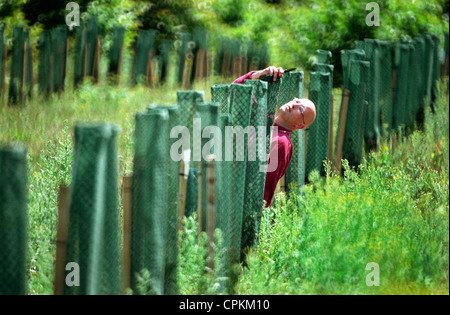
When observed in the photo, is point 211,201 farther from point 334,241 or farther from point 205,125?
point 334,241

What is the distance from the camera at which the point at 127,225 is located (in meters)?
3.55

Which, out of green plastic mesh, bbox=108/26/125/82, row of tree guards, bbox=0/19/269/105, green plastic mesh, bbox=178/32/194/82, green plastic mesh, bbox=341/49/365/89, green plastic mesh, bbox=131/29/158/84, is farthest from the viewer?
green plastic mesh, bbox=178/32/194/82

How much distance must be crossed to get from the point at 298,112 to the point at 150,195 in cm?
176

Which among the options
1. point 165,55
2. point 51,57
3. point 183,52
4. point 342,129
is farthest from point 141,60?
point 342,129

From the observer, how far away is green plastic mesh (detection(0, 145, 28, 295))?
2852 mm

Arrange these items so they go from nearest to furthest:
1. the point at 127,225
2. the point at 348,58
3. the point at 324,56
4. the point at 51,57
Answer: the point at 127,225, the point at 324,56, the point at 348,58, the point at 51,57

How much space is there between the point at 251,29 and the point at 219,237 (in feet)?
47.2

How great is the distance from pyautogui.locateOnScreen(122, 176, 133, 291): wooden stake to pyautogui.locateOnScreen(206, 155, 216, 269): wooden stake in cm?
52

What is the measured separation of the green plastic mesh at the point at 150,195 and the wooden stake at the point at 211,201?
15.4 inches

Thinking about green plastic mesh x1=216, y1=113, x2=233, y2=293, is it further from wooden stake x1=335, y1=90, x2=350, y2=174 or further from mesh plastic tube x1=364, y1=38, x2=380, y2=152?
mesh plastic tube x1=364, y1=38, x2=380, y2=152

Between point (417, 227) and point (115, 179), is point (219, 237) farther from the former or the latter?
point (417, 227)

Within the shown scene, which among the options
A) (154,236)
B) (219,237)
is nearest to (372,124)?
(219,237)

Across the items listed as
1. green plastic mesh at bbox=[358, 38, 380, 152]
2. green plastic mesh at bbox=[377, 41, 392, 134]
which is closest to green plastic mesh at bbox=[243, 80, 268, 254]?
green plastic mesh at bbox=[358, 38, 380, 152]

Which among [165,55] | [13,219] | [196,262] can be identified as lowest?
[196,262]
